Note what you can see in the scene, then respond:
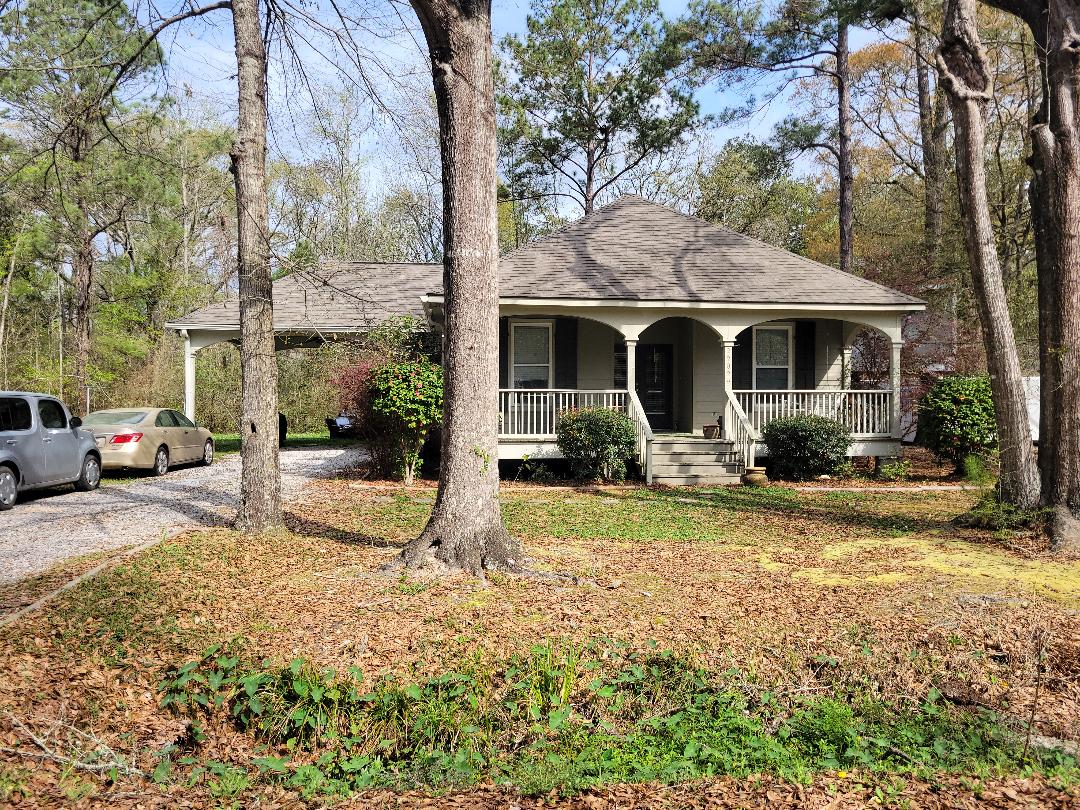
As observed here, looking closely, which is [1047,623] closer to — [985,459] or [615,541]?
[615,541]

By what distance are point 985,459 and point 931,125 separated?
623 inches

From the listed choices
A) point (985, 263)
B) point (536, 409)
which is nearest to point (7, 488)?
point (536, 409)

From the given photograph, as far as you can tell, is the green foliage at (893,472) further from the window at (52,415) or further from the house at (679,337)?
the window at (52,415)

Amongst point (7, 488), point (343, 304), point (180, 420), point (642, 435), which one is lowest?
point (7, 488)

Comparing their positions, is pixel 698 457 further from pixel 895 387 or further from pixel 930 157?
pixel 930 157

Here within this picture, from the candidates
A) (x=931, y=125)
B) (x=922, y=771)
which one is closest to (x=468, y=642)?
(x=922, y=771)

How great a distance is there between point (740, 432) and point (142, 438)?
38.6 feet

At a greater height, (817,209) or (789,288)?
(817,209)

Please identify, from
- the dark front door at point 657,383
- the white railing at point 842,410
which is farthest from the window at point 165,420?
the white railing at point 842,410

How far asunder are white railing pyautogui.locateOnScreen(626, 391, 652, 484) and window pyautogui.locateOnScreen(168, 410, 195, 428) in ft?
31.7

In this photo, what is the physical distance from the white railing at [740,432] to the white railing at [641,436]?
1743 millimetres

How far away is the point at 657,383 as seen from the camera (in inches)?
677

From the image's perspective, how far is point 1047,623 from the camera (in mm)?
5371

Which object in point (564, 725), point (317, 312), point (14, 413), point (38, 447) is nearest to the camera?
point (564, 725)
